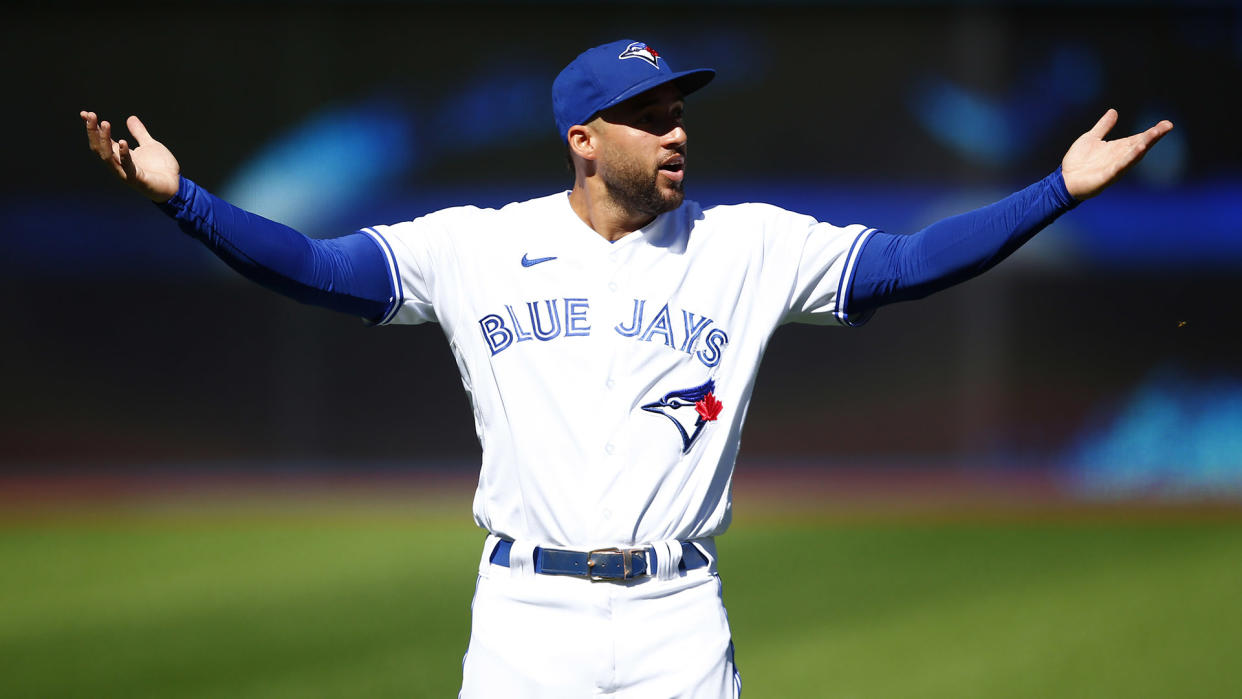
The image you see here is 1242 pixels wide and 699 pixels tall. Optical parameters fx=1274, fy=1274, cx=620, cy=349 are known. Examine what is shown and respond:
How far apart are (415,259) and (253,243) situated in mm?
381

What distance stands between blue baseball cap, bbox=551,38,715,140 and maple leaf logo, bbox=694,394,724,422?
0.65 m

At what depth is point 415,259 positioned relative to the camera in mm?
2756

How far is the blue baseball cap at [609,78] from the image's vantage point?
269 cm

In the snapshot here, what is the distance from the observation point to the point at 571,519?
258 centimetres

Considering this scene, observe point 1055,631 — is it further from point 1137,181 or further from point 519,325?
point 1137,181

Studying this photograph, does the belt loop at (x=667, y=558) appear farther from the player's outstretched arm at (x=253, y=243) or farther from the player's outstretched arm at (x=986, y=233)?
the player's outstretched arm at (x=253, y=243)

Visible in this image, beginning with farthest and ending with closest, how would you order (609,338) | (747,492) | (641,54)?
(747,492) → (641,54) → (609,338)

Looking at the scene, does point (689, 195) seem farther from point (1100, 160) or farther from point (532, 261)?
point (1100, 160)

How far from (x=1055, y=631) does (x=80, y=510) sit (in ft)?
19.6

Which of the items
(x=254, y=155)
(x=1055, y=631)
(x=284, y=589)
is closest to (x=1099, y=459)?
(x=1055, y=631)

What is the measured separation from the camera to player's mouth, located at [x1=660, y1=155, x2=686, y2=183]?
2684mm

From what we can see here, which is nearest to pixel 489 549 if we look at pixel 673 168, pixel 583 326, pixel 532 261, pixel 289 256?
pixel 583 326

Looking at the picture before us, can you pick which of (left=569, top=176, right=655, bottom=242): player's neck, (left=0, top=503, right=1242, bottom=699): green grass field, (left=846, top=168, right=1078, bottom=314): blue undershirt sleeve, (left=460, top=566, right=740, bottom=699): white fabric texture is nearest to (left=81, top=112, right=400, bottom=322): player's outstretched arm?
(left=569, top=176, right=655, bottom=242): player's neck

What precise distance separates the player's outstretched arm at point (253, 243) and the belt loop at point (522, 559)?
0.60 metres
